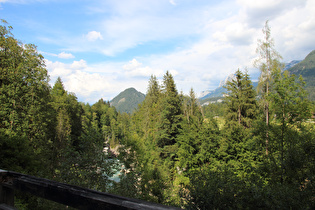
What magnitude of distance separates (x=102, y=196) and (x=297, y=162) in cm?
1100

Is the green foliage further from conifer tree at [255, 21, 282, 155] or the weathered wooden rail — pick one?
the weathered wooden rail

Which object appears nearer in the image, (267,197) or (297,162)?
(267,197)

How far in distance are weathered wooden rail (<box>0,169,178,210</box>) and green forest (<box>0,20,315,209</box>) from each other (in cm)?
600

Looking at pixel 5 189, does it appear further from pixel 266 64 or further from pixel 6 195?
pixel 266 64

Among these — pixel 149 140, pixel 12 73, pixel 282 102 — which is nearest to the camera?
pixel 282 102

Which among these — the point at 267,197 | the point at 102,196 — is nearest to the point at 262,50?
the point at 267,197

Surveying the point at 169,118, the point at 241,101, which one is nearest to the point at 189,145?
the point at 169,118

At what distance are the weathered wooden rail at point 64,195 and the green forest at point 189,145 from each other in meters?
6.00

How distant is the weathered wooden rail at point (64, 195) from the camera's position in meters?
1.42

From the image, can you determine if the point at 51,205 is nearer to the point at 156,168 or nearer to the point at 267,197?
the point at 267,197

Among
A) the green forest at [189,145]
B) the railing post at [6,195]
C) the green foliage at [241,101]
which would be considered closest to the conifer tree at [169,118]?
the green forest at [189,145]

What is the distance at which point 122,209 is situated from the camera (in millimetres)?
1399

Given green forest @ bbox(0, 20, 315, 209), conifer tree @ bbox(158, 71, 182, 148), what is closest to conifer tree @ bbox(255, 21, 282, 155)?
green forest @ bbox(0, 20, 315, 209)

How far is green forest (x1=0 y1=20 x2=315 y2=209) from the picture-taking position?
8039mm
